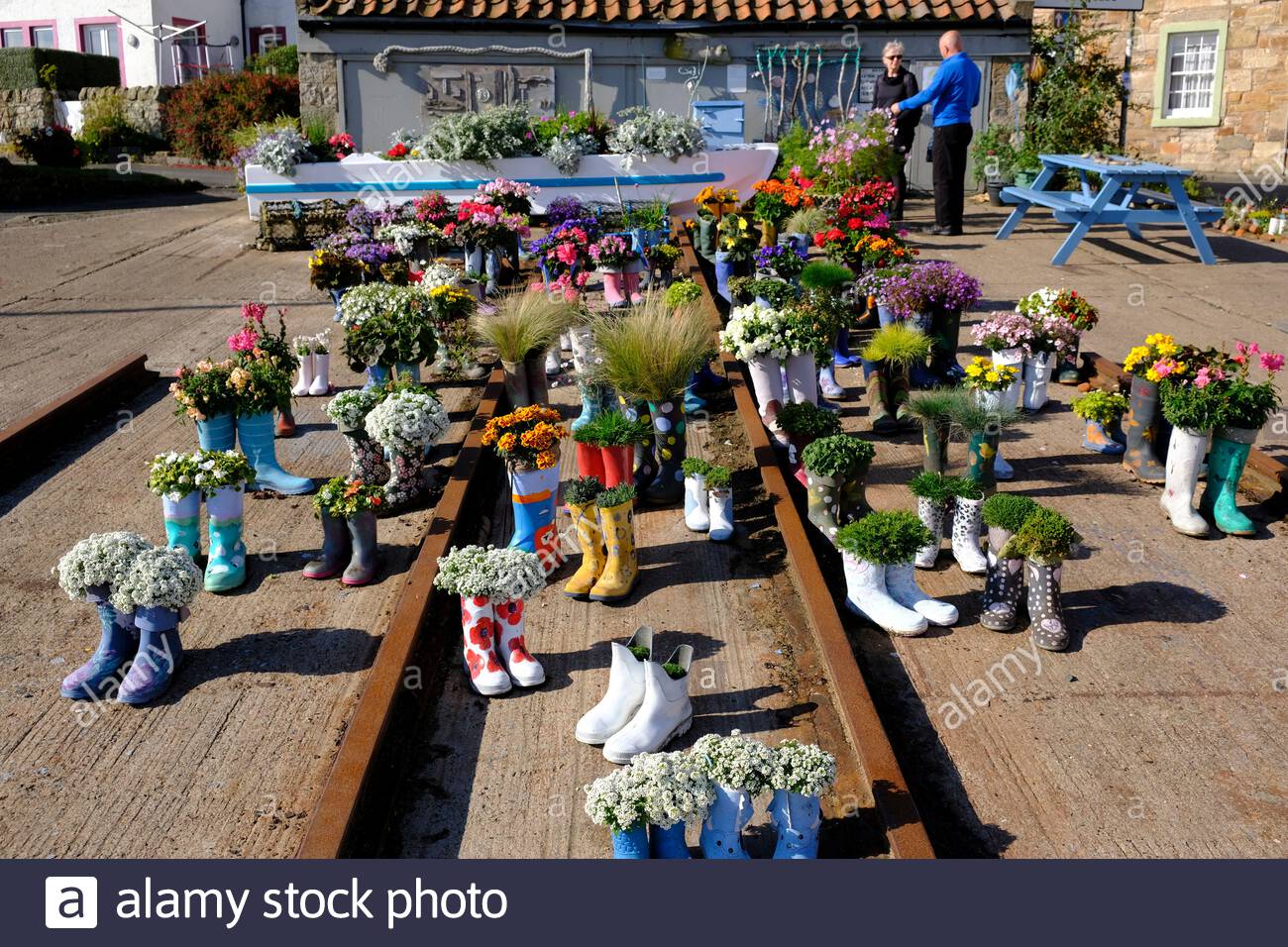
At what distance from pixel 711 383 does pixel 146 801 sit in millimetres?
5215

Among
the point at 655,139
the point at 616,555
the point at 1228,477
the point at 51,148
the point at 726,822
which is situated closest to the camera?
the point at 726,822

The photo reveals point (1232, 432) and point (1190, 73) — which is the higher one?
point (1190, 73)

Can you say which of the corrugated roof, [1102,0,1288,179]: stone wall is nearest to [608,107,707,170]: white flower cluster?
the corrugated roof

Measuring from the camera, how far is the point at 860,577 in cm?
537

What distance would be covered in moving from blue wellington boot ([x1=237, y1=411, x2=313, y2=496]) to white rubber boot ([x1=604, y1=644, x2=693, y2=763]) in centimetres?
334

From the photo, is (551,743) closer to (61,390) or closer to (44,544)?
(44,544)

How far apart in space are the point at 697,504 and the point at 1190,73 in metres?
20.6

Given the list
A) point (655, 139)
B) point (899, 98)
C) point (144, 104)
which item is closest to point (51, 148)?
point (144, 104)

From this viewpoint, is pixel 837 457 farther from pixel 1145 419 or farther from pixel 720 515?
pixel 1145 419

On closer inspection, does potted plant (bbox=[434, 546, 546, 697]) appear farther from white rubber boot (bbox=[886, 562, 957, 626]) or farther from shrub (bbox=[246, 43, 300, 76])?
shrub (bbox=[246, 43, 300, 76])

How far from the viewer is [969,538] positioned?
5.78 meters

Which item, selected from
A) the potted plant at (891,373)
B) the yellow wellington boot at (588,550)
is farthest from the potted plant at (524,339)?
the yellow wellington boot at (588,550)

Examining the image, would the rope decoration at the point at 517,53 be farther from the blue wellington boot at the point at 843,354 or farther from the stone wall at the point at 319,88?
the blue wellington boot at the point at 843,354
